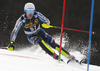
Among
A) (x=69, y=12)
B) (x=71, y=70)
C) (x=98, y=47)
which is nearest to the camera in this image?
(x=71, y=70)

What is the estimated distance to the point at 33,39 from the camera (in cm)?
296

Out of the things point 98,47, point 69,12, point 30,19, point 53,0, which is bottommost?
point 98,47

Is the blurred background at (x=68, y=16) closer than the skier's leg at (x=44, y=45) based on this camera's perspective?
No

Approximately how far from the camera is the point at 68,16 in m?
5.15

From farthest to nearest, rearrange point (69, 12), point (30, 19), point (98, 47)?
point (98, 47) < point (69, 12) < point (30, 19)

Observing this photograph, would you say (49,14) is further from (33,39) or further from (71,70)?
(71,70)

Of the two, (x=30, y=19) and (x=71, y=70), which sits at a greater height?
(x=30, y=19)

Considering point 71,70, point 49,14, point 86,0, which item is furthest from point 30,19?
point 86,0

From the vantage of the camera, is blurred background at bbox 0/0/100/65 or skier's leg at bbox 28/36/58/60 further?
blurred background at bbox 0/0/100/65

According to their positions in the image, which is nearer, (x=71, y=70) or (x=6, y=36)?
(x=71, y=70)

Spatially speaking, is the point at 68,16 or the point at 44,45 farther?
the point at 68,16

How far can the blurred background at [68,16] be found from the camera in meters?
5.15

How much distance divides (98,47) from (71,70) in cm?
373

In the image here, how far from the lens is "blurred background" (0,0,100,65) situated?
5.15 m
